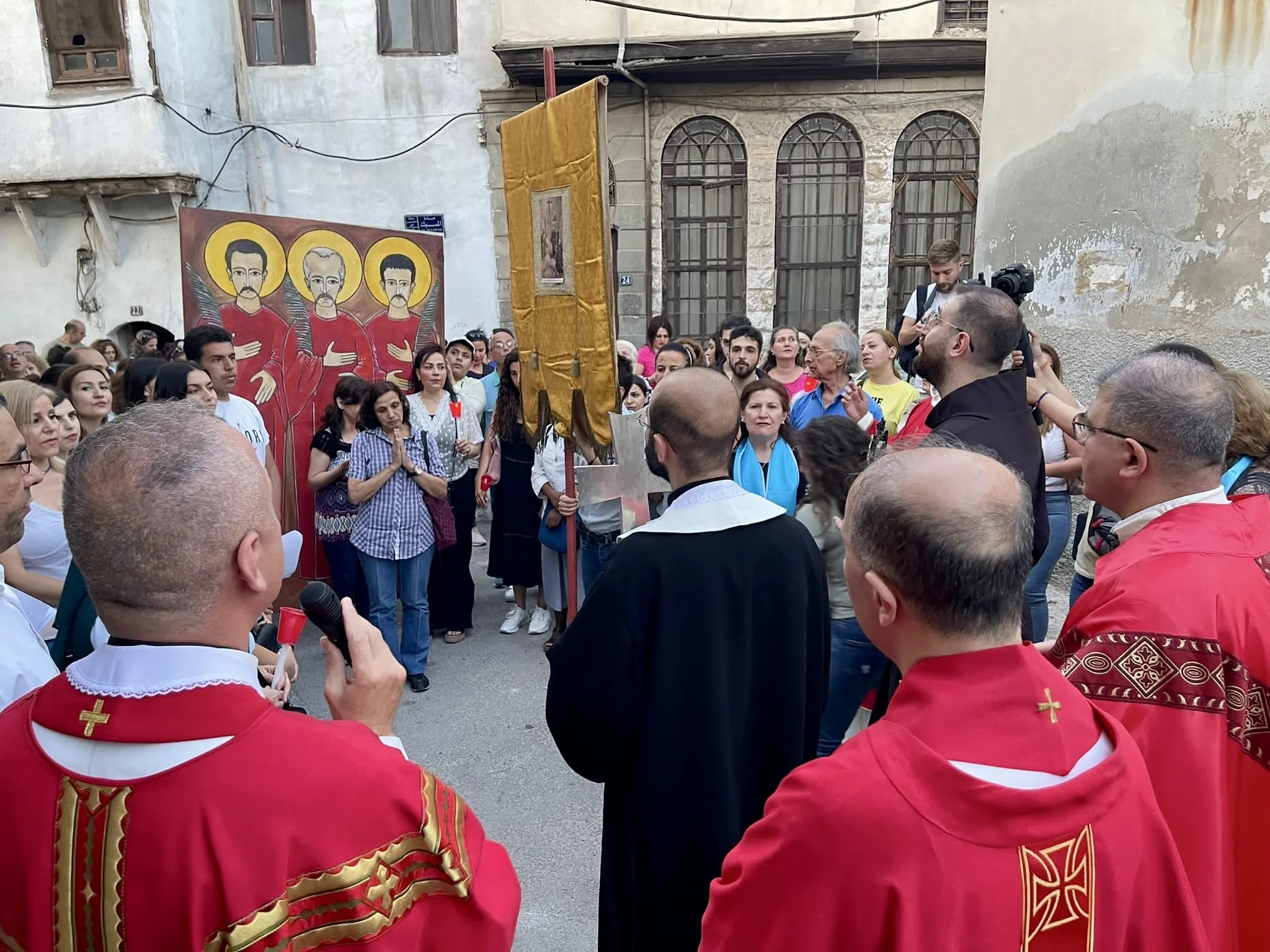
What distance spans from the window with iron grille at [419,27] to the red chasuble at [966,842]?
13178 mm

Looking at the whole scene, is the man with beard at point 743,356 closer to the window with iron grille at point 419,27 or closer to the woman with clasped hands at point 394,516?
the woman with clasped hands at point 394,516

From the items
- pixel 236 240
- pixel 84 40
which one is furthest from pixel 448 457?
pixel 84 40

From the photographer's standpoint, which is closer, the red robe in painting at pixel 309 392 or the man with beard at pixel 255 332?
the man with beard at pixel 255 332

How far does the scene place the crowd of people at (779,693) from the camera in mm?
1131

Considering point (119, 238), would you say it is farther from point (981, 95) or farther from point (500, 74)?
point (981, 95)

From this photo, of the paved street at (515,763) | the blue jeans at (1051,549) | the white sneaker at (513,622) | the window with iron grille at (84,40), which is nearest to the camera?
the paved street at (515,763)

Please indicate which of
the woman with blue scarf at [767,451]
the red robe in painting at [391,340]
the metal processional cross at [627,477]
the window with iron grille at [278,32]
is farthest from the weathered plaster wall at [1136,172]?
the window with iron grille at [278,32]

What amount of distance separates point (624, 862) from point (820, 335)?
3.43 m

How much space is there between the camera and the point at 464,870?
1.25m

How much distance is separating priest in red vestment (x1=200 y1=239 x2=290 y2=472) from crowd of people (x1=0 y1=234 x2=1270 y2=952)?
2.40m

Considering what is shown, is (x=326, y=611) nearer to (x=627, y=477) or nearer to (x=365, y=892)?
(x=365, y=892)

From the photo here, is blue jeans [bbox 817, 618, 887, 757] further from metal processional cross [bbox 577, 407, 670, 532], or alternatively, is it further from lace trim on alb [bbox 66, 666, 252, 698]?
lace trim on alb [bbox 66, 666, 252, 698]

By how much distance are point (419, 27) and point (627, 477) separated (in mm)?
10960

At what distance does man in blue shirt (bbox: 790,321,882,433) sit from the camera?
4.90 m
